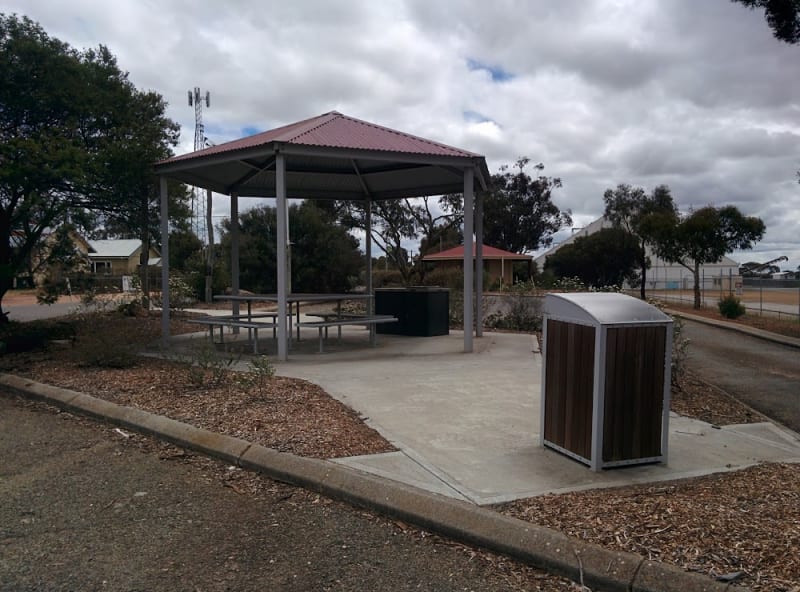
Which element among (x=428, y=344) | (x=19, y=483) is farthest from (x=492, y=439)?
(x=428, y=344)

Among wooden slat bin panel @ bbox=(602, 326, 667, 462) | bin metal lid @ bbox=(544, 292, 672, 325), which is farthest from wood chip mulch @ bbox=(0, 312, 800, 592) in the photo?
bin metal lid @ bbox=(544, 292, 672, 325)

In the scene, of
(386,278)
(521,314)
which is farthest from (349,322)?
(386,278)

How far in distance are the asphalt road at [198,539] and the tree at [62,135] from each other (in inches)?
300

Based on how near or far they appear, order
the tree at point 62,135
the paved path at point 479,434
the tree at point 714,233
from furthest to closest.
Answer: the tree at point 714,233
the tree at point 62,135
the paved path at point 479,434

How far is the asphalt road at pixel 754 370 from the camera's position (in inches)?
304

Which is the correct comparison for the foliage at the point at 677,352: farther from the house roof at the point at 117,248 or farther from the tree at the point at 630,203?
the house roof at the point at 117,248

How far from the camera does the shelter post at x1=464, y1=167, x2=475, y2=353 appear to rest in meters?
10.3

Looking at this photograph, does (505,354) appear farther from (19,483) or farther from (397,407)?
(19,483)

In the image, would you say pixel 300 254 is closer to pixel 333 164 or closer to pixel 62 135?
pixel 333 164

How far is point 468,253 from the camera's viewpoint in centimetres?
1035

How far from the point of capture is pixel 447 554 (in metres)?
3.57

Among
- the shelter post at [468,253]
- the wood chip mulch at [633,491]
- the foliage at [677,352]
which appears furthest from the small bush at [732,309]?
the foliage at [677,352]

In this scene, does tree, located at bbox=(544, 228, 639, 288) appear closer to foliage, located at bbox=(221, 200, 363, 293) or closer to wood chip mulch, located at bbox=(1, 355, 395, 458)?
foliage, located at bbox=(221, 200, 363, 293)

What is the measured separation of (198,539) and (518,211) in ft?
171
